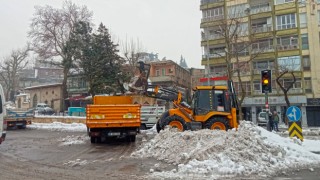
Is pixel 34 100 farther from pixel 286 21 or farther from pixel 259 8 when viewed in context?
pixel 286 21

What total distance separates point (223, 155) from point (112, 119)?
6.91 meters

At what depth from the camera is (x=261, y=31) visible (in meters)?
44.8

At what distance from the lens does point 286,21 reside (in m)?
43.6

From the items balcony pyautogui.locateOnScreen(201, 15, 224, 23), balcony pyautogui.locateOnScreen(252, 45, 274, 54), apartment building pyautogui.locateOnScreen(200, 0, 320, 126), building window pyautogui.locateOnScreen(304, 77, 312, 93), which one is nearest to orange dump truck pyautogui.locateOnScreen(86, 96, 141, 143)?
apartment building pyautogui.locateOnScreen(200, 0, 320, 126)

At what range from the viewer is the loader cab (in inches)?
614

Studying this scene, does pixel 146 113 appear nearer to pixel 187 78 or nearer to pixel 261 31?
pixel 261 31

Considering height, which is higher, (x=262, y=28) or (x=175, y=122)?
(x=262, y=28)

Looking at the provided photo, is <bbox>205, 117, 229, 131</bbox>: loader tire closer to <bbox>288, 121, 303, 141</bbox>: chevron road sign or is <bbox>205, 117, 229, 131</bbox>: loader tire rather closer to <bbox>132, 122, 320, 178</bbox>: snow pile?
<bbox>288, 121, 303, 141</bbox>: chevron road sign

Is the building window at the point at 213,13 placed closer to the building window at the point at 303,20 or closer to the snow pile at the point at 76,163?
the building window at the point at 303,20

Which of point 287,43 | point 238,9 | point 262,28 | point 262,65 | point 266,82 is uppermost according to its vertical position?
point 238,9

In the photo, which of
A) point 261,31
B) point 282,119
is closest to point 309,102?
point 282,119

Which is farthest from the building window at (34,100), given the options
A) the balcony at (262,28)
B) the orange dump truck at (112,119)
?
the orange dump truck at (112,119)

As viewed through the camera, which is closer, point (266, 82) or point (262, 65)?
point (266, 82)

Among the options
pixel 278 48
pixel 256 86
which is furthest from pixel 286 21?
pixel 256 86
